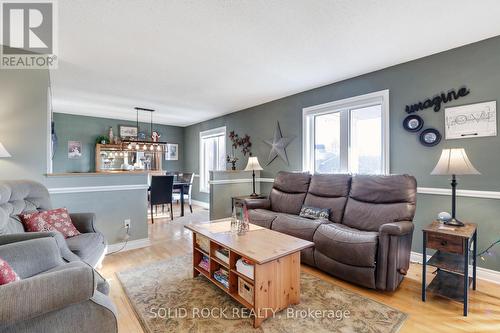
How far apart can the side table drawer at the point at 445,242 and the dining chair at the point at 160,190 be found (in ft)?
14.1

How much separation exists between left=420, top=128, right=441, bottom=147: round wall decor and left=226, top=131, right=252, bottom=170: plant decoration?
3184 mm

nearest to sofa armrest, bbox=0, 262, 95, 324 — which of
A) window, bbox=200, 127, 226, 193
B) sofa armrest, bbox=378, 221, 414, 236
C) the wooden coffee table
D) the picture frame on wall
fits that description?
the wooden coffee table

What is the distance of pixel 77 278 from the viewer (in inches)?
43.4

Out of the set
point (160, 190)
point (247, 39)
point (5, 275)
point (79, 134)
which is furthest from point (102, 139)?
point (5, 275)

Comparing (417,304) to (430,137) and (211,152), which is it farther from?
(211,152)

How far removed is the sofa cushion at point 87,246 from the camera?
2021mm

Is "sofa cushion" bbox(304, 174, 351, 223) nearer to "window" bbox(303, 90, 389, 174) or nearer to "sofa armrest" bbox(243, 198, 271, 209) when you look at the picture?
"window" bbox(303, 90, 389, 174)

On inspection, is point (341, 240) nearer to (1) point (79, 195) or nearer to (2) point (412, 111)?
(2) point (412, 111)

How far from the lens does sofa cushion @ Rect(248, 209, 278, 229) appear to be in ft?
10.4

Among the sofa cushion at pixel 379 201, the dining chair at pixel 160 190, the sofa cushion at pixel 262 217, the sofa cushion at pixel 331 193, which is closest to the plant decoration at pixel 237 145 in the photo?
the dining chair at pixel 160 190

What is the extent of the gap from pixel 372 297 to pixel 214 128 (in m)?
5.19

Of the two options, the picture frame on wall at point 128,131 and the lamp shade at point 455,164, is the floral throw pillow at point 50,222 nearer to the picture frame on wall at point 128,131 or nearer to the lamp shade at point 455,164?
the lamp shade at point 455,164

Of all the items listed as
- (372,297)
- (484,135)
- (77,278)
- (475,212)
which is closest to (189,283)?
(77,278)

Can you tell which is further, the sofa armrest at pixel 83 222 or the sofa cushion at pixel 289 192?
the sofa cushion at pixel 289 192
